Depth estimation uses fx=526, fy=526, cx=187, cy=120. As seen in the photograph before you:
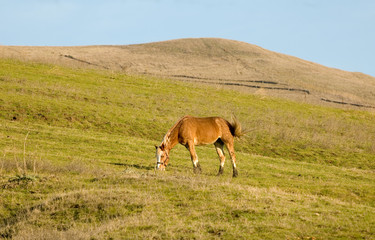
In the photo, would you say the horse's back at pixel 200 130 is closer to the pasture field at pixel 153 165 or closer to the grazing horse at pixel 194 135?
the grazing horse at pixel 194 135

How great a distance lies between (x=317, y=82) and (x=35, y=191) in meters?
80.9

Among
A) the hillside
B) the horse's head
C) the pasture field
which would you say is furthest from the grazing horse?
the hillside

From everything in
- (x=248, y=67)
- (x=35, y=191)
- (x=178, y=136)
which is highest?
(x=248, y=67)

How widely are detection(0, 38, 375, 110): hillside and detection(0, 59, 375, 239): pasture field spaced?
21.9m

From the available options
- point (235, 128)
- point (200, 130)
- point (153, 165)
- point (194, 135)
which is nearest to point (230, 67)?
point (153, 165)

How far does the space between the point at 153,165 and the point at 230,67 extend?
73.1 m

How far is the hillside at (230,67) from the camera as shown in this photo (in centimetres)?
8131

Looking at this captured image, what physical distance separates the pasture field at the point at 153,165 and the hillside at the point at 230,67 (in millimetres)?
21917

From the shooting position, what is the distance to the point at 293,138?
41.0m

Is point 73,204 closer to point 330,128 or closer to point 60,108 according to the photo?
point 60,108

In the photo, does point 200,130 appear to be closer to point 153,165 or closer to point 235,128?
point 235,128

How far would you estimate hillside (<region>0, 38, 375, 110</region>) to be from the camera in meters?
81.3

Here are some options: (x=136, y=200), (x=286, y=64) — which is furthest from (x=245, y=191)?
(x=286, y=64)

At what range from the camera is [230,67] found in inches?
3784
